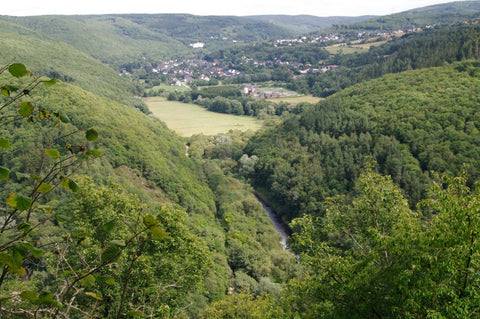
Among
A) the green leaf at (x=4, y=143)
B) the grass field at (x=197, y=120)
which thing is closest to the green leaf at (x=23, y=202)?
the green leaf at (x=4, y=143)

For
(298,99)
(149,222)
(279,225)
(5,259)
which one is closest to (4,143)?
(5,259)

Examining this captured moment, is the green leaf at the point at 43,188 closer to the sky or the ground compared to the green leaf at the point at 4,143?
closer to the ground

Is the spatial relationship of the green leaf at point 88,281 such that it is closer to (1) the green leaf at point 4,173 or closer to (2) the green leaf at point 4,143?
(1) the green leaf at point 4,173

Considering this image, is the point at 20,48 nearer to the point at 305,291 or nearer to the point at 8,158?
the point at 8,158

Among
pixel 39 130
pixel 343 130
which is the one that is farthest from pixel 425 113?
pixel 39 130

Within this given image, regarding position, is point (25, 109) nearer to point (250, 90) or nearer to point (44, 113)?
point (44, 113)

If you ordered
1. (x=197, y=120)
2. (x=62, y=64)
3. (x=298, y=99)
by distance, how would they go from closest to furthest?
(x=197, y=120), (x=62, y=64), (x=298, y=99)
